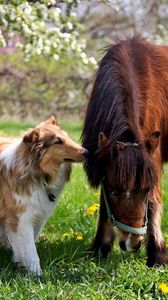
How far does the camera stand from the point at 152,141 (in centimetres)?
421

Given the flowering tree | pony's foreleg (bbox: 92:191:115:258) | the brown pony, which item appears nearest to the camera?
the brown pony

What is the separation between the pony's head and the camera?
4059 millimetres

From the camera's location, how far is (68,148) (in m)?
4.41

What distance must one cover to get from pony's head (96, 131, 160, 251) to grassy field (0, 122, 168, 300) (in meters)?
0.28


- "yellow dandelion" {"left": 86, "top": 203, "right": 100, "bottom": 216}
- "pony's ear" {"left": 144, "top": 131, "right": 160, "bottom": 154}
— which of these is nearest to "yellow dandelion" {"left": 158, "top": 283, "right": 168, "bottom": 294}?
"pony's ear" {"left": 144, "top": 131, "right": 160, "bottom": 154}

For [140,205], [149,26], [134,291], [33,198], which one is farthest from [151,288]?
[149,26]

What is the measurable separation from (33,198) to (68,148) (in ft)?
1.66

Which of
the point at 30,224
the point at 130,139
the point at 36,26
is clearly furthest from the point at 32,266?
the point at 36,26

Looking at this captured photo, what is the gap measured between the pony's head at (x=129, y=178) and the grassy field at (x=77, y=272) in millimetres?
275

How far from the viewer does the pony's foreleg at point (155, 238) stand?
466 cm

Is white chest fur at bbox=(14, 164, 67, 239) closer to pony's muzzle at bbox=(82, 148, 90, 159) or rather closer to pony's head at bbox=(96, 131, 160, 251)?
pony's muzzle at bbox=(82, 148, 90, 159)

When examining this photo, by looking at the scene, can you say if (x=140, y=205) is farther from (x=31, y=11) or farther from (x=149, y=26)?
(x=149, y=26)

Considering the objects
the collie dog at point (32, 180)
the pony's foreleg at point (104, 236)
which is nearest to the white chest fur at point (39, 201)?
the collie dog at point (32, 180)

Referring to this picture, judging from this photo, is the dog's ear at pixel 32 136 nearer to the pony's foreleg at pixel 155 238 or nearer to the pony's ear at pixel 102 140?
the pony's ear at pixel 102 140
